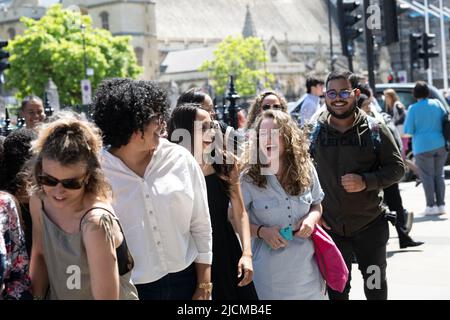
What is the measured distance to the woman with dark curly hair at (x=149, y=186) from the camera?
408 centimetres

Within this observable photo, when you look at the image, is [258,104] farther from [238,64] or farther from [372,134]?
[238,64]

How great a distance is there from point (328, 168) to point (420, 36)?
73.5 ft

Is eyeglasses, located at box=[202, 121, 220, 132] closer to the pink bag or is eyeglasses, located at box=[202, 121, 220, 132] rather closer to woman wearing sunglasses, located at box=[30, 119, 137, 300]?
the pink bag

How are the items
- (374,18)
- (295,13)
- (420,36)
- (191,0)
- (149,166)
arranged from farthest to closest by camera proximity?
(295,13) < (191,0) < (420,36) < (374,18) < (149,166)

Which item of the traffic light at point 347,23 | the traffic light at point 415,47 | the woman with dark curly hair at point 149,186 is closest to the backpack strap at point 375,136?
the woman with dark curly hair at point 149,186

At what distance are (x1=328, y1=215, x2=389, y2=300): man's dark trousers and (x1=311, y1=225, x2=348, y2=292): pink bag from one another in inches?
40.6

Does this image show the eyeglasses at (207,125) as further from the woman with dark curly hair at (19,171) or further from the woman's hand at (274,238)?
the woman with dark curly hair at (19,171)

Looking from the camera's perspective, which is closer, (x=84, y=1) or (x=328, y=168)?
(x=328, y=168)

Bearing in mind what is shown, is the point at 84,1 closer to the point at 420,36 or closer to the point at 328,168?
the point at 420,36

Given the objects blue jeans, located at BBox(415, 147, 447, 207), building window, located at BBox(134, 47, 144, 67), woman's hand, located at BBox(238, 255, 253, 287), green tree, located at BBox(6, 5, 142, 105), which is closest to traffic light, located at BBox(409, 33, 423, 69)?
blue jeans, located at BBox(415, 147, 447, 207)

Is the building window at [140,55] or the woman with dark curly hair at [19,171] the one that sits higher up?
the building window at [140,55]

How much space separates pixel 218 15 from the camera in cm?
13088

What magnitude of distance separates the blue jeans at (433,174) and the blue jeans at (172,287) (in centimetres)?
869

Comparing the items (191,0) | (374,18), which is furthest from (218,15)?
(374,18)
